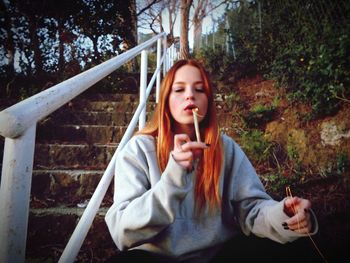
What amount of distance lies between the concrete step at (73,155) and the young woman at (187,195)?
4.63 feet

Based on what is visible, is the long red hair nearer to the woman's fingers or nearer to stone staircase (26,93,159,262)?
the woman's fingers

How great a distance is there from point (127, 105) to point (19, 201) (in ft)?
10.7

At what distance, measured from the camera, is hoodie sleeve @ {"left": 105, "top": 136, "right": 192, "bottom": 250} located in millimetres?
912

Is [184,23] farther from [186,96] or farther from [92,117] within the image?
[186,96]

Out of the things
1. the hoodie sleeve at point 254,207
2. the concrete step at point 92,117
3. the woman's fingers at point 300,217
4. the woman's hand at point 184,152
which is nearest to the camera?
the woman's hand at point 184,152

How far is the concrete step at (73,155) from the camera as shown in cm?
257

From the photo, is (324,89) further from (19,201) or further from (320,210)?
(19,201)

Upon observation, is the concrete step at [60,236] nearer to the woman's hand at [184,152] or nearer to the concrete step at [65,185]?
the concrete step at [65,185]

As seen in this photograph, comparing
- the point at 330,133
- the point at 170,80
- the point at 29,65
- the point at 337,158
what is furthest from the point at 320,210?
the point at 29,65

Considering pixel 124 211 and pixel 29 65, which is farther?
pixel 29 65

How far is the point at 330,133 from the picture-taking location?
3.00 metres

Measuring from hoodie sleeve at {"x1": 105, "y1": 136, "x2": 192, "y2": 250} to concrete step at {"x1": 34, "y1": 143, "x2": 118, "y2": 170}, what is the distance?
143 centimetres

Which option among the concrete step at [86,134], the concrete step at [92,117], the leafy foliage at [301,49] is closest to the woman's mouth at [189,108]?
the concrete step at [86,134]

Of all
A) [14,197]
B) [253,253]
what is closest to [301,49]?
[253,253]
